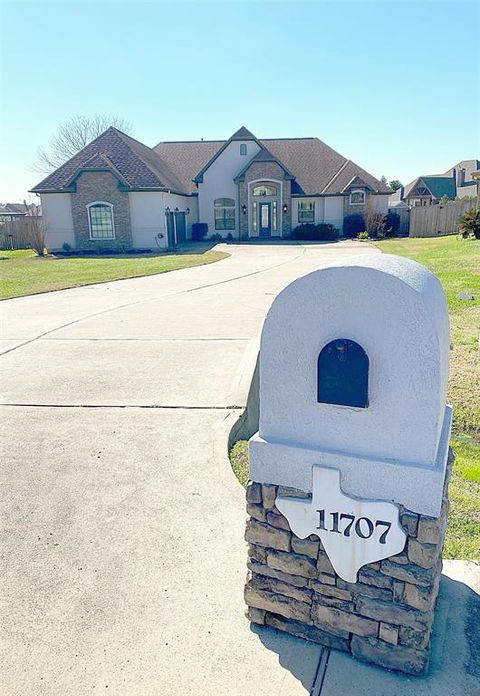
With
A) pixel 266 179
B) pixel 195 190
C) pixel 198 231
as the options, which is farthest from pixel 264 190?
pixel 198 231

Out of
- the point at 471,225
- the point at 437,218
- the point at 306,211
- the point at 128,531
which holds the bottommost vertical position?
the point at 128,531

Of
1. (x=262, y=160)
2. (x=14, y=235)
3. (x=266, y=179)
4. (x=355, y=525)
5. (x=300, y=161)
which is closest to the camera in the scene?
(x=355, y=525)

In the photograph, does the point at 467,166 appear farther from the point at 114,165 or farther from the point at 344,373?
the point at 344,373

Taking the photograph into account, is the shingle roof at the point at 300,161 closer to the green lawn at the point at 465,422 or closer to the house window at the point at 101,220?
the house window at the point at 101,220

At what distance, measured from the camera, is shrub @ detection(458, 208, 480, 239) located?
22.3m

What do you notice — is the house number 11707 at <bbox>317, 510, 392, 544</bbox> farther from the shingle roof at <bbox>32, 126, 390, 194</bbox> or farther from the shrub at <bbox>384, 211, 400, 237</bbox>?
the shrub at <bbox>384, 211, 400, 237</bbox>

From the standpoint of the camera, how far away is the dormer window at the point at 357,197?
33.9 meters

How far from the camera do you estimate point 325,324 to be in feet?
7.83

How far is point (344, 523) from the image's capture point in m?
2.50

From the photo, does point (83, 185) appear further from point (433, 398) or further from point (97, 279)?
point (433, 398)

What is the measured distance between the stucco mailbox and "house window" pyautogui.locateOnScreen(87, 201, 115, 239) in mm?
27616

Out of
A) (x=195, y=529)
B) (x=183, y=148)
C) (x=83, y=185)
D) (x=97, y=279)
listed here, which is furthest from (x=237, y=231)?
(x=195, y=529)

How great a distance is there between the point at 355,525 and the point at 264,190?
112 ft

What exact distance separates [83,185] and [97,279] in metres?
12.8
